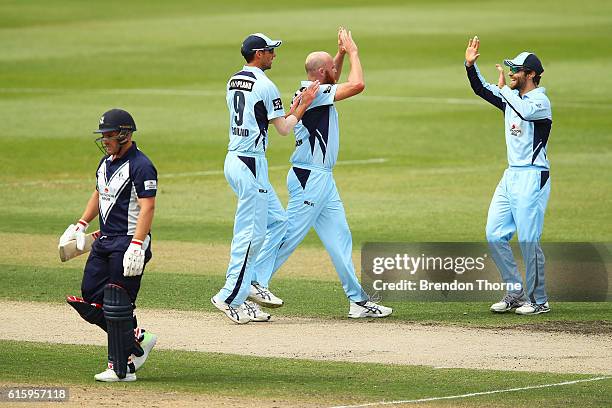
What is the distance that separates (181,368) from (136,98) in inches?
799

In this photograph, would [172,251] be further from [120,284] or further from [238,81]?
[120,284]

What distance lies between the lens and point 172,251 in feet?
52.6

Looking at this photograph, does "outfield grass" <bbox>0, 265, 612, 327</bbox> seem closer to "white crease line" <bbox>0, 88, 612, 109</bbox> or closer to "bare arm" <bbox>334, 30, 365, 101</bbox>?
"bare arm" <bbox>334, 30, 365, 101</bbox>

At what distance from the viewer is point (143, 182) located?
9.75 metres

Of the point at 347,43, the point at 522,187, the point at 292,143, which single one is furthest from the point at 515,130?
the point at 292,143

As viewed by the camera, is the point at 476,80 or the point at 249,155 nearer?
the point at 249,155

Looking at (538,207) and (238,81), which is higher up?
(238,81)

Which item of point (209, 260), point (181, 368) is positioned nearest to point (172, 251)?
point (209, 260)

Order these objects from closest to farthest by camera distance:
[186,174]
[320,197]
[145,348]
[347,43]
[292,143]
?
1. [145,348]
2. [320,197]
3. [347,43]
4. [186,174]
5. [292,143]

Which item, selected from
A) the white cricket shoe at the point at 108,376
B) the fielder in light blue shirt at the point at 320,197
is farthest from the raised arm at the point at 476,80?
the white cricket shoe at the point at 108,376

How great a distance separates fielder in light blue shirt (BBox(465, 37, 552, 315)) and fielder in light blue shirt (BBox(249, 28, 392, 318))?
1.17 meters

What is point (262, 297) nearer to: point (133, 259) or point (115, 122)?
point (133, 259)

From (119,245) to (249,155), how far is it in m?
2.42

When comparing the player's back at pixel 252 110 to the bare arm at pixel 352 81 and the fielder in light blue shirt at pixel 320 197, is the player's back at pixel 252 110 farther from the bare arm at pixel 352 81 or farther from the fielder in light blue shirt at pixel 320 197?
the bare arm at pixel 352 81
